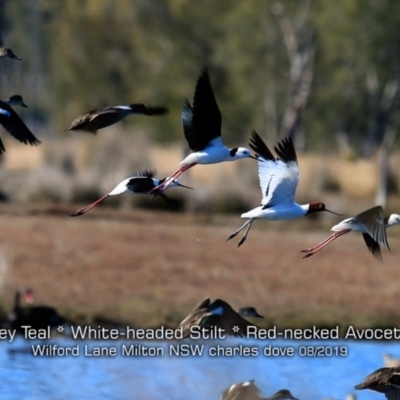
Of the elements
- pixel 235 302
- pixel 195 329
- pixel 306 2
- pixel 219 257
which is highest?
pixel 306 2

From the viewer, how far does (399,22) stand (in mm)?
34594

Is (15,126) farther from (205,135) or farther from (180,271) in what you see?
(180,271)

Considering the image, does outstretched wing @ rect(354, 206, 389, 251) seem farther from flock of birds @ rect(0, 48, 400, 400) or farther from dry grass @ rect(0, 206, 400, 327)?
dry grass @ rect(0, 206, 400, 327)

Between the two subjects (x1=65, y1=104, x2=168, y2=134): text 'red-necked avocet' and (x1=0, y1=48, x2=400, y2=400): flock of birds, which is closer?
(x1=0, y1=48, x2=400, y2=400): flock of birds

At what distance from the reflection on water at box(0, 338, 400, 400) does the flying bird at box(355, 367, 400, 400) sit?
10.3 feet

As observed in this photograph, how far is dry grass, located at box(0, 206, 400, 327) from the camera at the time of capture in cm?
1480

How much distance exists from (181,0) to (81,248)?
84.8 feet

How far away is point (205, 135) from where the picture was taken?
804 centimetres

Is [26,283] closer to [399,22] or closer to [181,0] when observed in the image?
[399,22]

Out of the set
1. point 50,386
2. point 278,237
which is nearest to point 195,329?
point 50,386

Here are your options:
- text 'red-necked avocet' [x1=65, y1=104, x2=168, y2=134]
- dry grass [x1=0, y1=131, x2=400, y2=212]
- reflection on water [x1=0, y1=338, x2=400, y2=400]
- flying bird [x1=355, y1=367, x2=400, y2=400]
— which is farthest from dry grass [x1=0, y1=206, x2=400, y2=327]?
text 'red-necked avocet' [x1=65, y1=104, x2=168, y2=134]

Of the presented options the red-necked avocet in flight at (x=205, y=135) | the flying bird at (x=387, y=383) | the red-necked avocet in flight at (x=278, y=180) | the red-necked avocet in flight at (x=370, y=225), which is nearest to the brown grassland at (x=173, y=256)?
the flying bird at (x=387, y=383)

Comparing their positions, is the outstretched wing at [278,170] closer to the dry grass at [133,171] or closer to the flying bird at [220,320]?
the flying bird at [220,320]

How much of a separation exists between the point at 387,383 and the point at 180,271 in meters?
9.04
